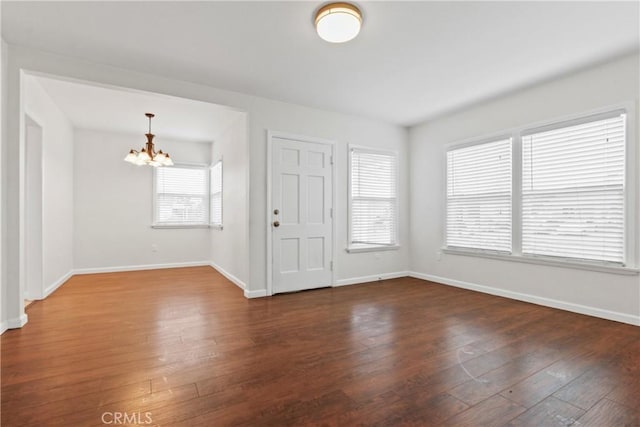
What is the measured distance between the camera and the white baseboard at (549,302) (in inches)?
119

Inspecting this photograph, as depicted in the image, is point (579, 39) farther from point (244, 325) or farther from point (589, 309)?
point (244, 325)

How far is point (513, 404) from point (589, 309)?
2.36 m

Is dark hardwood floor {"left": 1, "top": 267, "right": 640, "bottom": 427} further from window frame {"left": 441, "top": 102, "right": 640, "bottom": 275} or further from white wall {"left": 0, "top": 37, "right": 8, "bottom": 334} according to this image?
window frame {"left": 441, "top": 102, "right": 640, "bottom": 275}

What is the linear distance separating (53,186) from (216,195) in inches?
101

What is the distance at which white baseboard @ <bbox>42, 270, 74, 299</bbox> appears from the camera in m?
4.09

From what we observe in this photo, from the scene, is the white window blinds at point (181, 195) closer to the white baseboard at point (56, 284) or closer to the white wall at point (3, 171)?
the white baseboard at point (56, 284)

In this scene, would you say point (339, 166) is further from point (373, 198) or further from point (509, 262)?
point (509, 262)

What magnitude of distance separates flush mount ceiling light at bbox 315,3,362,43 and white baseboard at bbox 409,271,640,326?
12.0 ft

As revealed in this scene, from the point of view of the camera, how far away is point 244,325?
301 cm

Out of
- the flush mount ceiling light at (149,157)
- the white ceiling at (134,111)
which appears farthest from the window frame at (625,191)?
the flush mount ceiling light at (149,157)

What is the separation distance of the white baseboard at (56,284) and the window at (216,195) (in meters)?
2.54

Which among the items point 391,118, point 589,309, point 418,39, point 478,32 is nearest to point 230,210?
point 391,118

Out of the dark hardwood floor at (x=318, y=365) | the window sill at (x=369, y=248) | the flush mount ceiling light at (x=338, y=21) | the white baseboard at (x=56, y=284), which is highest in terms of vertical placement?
the flush mount ceiling light at (x=338, y=21)

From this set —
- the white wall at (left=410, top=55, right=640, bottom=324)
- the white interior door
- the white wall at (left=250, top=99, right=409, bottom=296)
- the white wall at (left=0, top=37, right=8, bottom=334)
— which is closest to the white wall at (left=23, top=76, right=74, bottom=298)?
the white wall at (left=0, top=37, right=8, bottom=334)
